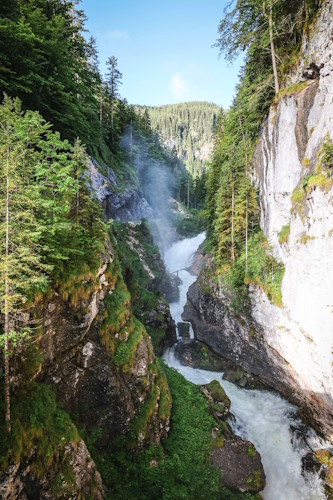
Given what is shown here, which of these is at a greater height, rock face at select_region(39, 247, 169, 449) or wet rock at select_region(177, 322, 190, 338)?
rock face at select_region(39, 247, 169, 449)

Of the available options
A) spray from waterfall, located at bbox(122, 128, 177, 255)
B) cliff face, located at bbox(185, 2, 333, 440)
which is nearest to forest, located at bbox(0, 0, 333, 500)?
cliff face, located at bbox(185, 2, 333, 440)

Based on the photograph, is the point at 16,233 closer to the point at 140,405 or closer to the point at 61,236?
the point at 61,236

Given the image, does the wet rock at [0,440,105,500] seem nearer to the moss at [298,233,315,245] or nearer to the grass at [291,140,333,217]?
the moss at [298,233,315,245]

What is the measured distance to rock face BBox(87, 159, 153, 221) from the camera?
22953mm

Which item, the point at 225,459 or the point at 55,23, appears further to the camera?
the point at 55,23

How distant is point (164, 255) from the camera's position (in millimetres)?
41562

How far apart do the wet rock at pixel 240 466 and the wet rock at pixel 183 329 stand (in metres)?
10.7

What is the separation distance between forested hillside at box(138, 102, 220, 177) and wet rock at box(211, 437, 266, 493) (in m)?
123

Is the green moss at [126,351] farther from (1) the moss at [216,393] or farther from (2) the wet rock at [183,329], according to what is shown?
(2) the wet rock at [183,329]

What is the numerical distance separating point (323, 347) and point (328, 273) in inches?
138

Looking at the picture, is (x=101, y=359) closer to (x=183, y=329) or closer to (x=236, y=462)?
(x=236, y=462)

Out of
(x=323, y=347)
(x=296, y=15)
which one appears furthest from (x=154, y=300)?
(x=296, y=15)

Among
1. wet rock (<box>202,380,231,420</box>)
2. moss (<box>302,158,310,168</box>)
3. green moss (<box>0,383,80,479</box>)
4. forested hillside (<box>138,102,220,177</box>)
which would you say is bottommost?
wet rock (<box>202,380,231,420</box>)

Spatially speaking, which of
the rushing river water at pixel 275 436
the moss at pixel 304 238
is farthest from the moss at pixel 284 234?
the rushing river water at pixel 275 436
